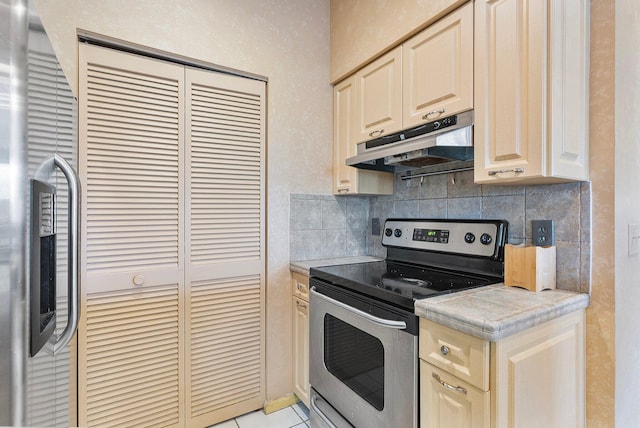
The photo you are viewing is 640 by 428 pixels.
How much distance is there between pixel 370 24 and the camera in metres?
1.88

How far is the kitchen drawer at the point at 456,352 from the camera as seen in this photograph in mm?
955

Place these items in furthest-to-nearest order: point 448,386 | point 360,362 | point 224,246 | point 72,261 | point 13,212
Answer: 1. point 224,246
2. point 360,362
3. point 448,386
4. point 72,261
5. point 13,212

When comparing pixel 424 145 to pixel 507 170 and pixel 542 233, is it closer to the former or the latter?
pixel 507 170

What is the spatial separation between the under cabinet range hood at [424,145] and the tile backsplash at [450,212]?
0.18 m

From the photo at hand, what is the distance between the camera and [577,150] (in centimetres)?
120

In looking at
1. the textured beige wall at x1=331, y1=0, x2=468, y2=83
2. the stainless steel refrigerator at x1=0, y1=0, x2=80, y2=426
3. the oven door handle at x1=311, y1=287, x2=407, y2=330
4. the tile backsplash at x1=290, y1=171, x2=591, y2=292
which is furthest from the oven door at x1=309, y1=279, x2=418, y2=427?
the textured beige wall at x1=331, y1=0, x2=468, y2=83

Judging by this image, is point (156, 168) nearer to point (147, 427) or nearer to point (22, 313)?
point (22, 313)

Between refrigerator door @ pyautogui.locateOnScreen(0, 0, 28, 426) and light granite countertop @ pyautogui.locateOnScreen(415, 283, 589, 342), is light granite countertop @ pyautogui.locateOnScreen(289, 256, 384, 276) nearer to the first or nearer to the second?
light granite countertop @ pyautogui.locateOnScreen(415, 283, 589, 342)

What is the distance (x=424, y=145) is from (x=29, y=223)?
1395 mm

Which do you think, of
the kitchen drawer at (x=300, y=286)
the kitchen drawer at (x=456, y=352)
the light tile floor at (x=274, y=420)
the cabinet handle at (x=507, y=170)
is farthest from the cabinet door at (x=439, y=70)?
the light tile floor at (x=274, y=420)

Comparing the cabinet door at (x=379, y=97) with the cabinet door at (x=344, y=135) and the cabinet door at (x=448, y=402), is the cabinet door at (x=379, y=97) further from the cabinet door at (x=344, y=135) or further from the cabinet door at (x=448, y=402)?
the cabinet door at (x=448, y=402)

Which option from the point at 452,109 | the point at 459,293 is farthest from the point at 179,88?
the point at 459,293
